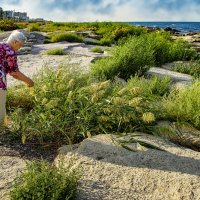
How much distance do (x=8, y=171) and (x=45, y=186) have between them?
0.81m

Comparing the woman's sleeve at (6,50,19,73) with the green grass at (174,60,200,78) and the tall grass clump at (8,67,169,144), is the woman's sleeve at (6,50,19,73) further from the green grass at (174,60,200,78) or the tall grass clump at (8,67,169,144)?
the green grass at (174,60,200,78)

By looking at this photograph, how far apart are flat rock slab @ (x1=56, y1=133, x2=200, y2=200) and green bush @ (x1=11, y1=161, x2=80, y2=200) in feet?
0.59

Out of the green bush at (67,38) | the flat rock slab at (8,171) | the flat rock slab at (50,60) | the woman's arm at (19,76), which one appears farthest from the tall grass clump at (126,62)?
the green bush at (67,38)

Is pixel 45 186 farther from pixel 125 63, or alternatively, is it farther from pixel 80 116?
pixel 125 63

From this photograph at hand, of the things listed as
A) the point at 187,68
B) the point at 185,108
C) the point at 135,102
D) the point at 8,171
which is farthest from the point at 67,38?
the point at 8,171

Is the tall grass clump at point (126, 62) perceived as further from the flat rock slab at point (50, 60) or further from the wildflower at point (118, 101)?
the wildflower at point (118, 101)

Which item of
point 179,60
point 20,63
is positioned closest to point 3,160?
point 20,63

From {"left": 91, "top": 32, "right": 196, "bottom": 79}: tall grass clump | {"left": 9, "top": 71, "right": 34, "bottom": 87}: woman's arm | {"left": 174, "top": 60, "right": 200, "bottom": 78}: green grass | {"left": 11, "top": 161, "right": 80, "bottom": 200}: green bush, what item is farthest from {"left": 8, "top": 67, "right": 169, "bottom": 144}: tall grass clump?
{"left": 174, "top": 60, "right": 200, "bottom": 78}: green grass

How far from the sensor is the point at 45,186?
143 inches

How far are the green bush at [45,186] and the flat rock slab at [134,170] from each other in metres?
0.18

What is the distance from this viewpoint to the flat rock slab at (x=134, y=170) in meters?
3.95

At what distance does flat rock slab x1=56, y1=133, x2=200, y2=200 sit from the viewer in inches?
155

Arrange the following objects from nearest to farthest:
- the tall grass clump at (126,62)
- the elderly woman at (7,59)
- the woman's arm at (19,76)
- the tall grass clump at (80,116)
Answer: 1. the tall grass clump at (80,116)
2. the elderly woman at (7,59)
3. the woman's arm at (19,76)
4. the tall grass clump at (126,62)

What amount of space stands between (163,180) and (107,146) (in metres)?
0.87
